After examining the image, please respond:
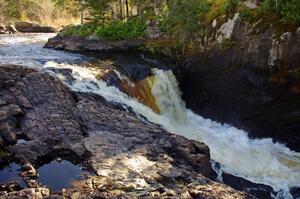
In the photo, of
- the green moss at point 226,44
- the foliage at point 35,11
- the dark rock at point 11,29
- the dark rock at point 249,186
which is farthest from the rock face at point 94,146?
the foliage at point 35,11

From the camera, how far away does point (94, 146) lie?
10977 mm

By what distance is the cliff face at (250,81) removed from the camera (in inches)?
695

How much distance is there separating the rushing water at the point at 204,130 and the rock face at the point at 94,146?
2.54m

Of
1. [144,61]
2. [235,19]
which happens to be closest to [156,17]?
[144,61]

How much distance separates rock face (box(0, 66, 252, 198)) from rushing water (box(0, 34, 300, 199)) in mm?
2542

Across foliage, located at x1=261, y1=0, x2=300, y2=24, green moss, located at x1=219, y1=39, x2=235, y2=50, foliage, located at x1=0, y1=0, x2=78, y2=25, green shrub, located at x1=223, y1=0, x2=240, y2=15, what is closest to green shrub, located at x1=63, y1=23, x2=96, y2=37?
green shrub, located at x1=223, y1=0, x2=240, y2=15

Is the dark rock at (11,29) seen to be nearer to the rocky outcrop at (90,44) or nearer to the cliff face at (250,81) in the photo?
the rocky outcrop at (90,44)

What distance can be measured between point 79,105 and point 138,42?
14.2 metres

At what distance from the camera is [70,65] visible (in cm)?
1953

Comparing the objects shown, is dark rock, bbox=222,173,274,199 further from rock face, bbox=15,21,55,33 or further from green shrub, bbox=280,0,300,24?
rock face, bbox=15,21,55,33

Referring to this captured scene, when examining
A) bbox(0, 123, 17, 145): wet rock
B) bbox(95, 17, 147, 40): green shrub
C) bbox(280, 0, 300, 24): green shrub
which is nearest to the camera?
bbox(0, 123, 17, 145): wet rock

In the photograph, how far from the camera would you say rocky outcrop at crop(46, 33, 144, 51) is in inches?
1069

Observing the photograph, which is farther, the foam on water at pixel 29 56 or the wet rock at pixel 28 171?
the foam on water at pixel 29 56

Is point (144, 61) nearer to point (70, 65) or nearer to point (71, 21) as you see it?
point (70, 65)
